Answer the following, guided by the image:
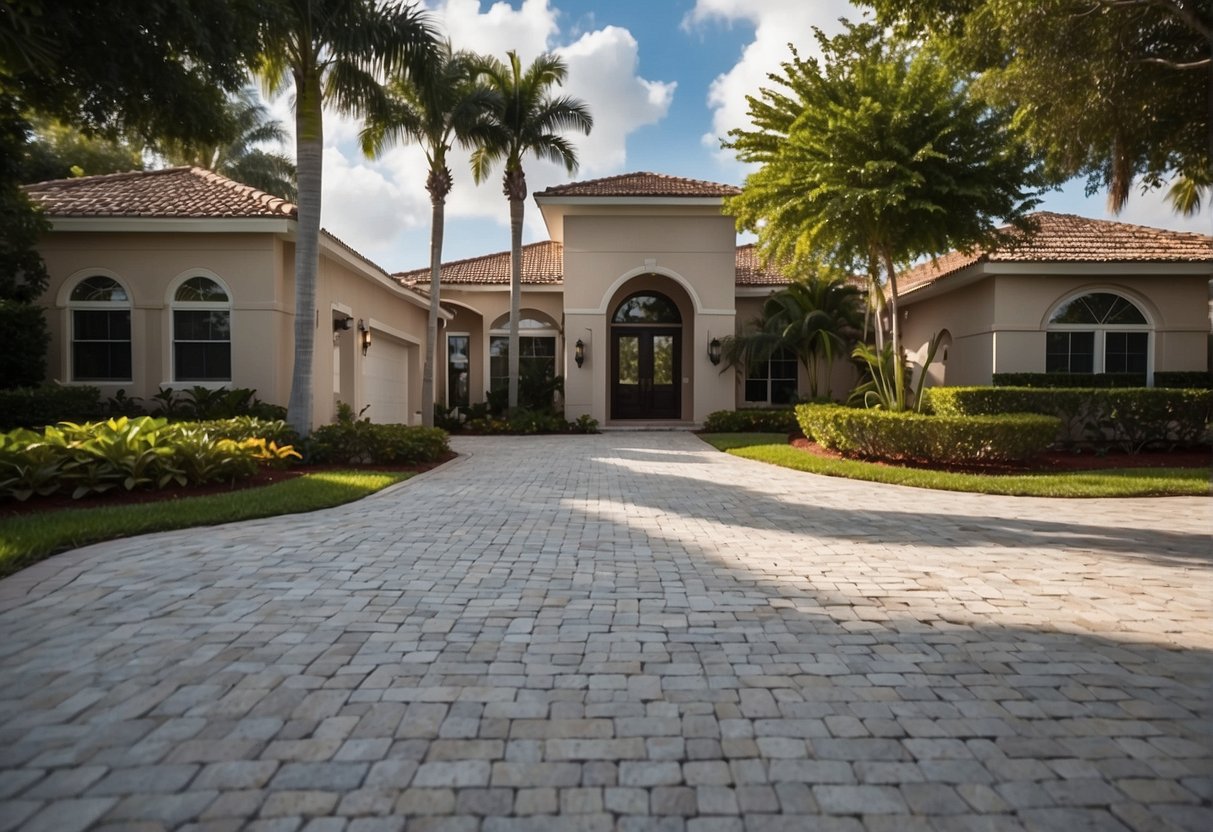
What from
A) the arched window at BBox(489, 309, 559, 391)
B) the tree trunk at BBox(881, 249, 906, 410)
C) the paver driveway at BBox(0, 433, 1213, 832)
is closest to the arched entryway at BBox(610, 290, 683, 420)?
the arched window at BBox(489, 309, 559, 391)

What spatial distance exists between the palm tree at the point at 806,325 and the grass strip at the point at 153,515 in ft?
42.1

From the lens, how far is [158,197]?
14555 millimetres

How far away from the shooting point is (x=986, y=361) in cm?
1645

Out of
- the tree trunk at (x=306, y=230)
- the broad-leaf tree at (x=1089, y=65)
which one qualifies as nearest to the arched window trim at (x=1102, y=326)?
the broad-leaf tree at (x=1089, y=65)

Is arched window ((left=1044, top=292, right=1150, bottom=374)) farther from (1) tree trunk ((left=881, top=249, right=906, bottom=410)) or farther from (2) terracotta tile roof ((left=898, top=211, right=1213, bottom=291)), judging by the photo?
(1) tree trunk ((left=881, top=249, right=906, bottom=410))

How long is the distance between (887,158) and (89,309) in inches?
607

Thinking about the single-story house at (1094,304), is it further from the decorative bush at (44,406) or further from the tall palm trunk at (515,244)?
the decorative bush at (44,406)

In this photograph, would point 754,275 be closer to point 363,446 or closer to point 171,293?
point 363,446

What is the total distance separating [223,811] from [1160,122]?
14450 mm

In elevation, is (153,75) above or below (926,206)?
above

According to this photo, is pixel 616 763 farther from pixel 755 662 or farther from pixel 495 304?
pixel 495 304

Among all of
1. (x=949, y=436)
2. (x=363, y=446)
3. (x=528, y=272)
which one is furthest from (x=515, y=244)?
(x=949, y=436)

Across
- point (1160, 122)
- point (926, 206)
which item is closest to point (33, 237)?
point (926, 206)

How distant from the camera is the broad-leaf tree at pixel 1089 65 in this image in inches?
384
